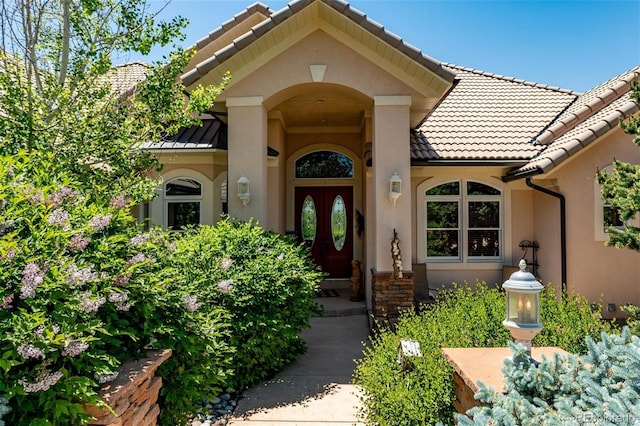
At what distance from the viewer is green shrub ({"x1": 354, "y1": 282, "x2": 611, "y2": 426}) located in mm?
3771

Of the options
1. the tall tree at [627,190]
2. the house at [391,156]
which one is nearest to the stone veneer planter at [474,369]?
the tall tree at [627,190]

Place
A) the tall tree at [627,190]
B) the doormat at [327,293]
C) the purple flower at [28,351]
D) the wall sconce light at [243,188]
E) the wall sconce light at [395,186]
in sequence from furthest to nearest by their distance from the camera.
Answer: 1. the doormat at [327,293]
2. the wall sconce light at [243,188]
3. the wall sconce light at [395,186]
4. the tall tree at [627,190]
5. the purple flower at [28,351]

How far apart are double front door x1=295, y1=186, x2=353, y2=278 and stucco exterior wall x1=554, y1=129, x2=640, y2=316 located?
612 cm

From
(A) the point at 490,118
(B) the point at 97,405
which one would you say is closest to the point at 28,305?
(B) the point at 97,405

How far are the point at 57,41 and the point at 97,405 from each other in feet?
18.5

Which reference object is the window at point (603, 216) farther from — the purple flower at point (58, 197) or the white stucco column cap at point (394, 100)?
the purple flower at point (58, 197)

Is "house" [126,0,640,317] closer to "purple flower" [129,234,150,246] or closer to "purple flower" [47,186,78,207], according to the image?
"purple flower" [129,234,150,246]

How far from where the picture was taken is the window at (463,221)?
1048 centimetres

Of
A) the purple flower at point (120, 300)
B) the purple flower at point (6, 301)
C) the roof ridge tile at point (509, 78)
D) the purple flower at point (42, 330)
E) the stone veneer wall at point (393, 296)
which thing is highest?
the roof ridge tile at point (509, 78)

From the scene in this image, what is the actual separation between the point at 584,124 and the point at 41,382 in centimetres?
1110

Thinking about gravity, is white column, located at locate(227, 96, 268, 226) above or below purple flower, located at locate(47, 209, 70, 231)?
above

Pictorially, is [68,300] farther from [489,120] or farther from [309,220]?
[489,120]

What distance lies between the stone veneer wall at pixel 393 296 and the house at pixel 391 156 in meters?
0.17

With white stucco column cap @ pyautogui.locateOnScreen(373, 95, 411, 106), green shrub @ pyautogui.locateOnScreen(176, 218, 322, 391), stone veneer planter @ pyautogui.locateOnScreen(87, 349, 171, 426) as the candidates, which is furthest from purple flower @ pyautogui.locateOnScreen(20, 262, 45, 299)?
white stucco column cap @ pyautogui.locateOnScreen(373, 95, 411, 106)
